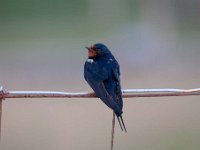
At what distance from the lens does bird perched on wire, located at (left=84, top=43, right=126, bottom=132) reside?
96.1 inches

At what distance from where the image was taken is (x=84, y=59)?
22.1 feet

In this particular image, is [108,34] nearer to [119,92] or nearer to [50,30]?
[50,30]

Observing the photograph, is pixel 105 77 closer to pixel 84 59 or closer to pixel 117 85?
pixel 117 85

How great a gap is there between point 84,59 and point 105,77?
411 centimetres

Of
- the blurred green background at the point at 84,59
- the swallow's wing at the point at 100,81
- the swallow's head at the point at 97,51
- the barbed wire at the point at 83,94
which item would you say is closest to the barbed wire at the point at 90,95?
the barbed wire at the point at 83,94

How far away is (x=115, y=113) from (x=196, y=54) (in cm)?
506

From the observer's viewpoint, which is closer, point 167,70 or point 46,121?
point 46,121

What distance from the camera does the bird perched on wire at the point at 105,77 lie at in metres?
2.44

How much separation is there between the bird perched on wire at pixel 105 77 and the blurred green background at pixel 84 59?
1.49 meters

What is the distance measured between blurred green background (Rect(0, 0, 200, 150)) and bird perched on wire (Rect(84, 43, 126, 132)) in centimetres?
149

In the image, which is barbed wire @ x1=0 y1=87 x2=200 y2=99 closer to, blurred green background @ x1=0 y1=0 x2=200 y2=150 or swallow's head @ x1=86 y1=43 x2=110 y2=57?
swallow's head @ x1=86 y1=43 x2=110 y2=57

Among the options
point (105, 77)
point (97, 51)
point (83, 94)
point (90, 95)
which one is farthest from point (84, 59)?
point (83, 94)

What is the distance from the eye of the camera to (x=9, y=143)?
4402mm

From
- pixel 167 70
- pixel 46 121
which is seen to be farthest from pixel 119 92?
pixel 167 70
